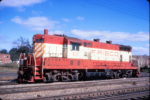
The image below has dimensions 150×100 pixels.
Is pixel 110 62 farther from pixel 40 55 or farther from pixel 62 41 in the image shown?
pixel 40 55

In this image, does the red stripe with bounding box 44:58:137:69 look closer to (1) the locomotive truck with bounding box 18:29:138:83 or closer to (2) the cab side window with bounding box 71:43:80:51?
(1) the locomotive truck with bounding box 18:29:138:83

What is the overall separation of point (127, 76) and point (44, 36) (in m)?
11.3

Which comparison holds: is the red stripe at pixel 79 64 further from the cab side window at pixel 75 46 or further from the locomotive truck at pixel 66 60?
the cab side window at pixel 75 46

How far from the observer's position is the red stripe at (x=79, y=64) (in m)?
14.2

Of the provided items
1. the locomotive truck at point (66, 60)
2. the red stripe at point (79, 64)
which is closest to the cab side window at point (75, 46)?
the locomotive truck at point (66, 60)

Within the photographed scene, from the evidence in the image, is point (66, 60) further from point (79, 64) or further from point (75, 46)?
point (75, 46)

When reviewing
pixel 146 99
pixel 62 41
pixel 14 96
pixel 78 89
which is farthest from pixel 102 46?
pixel 14 96

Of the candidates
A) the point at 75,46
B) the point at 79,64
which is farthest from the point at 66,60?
the point at 75,46

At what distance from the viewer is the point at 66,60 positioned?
1506cm

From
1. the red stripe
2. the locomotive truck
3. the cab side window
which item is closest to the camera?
the locomotive truck

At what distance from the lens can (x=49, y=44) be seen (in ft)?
48.1

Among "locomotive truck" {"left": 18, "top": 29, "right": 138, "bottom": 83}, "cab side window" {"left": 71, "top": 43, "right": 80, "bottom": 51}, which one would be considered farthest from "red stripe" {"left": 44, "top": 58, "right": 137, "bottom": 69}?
"cab side window" {"left": 71, "top": 43, "right": 80, "bottom": 51}

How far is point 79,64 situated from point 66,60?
1.49m

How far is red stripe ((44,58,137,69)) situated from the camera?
14164mm
